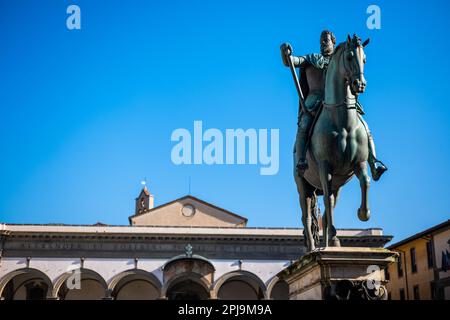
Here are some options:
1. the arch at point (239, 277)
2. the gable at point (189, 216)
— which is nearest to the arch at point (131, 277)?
the arch at point (239, 277)

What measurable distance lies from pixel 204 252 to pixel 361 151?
29.0m

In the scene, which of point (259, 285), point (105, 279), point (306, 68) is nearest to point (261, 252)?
point (259, 285)

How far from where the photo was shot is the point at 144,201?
50.7m

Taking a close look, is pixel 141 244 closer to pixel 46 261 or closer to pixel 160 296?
pixel 160 296

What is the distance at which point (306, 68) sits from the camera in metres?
6.84

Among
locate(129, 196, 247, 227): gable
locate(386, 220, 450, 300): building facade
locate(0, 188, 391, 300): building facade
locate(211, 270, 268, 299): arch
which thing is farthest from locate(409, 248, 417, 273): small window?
locate(129, 196, 247, 227): gable

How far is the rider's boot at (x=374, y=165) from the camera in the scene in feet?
19.2

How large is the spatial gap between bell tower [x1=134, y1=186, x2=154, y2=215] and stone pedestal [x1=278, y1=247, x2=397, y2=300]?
45.5m

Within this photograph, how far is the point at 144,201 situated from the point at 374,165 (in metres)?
45.9

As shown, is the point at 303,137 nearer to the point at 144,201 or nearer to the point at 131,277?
the point at 131,277

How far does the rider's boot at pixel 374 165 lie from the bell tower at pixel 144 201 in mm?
44957

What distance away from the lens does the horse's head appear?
5387 millimetres

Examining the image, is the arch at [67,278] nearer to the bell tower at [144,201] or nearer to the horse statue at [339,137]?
the bell tower at [144,201]

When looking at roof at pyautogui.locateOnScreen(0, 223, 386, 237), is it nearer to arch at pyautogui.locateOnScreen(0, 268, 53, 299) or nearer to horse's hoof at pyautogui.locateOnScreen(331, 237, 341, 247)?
arch at pyautogui.locateOnScreen(0, 268, 53, 299)
